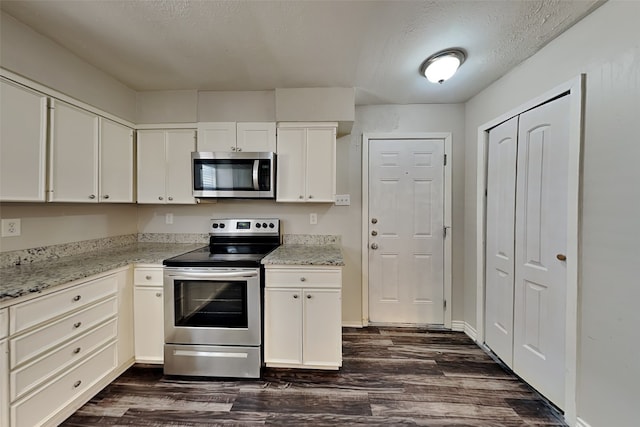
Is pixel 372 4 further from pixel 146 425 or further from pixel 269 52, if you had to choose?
pixel 146 425

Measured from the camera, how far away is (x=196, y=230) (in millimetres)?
2721

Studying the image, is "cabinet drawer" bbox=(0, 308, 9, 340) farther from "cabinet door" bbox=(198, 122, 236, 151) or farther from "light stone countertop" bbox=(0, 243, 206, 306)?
"cabinet door" bbox=(198, 122, 236, 151)

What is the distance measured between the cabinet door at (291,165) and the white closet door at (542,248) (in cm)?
177

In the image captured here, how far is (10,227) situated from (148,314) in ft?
3.40

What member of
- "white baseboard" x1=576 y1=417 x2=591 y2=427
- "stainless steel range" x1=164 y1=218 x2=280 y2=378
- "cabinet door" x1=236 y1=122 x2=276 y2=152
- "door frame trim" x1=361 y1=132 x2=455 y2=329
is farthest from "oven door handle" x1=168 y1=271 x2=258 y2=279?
"white baseboard" x1=576 y1=417 x2=591 y2=427

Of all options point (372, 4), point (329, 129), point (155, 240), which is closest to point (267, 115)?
point (329, 129)

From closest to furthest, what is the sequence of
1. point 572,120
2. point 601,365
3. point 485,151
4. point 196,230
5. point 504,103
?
point 601,365
point 572,120
point 504,103
point 485,151
point 196,230

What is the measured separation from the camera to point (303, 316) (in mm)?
1998

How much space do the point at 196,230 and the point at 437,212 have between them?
2.59m

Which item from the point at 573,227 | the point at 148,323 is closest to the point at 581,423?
the point at 573,227

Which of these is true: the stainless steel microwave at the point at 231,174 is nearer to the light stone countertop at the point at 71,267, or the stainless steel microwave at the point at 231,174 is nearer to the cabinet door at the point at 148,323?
the light stone countertop at the point at 71,267

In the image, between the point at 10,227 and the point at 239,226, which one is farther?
the point at 239,226

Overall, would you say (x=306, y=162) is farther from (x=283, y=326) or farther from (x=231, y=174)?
(x=283, y=326)

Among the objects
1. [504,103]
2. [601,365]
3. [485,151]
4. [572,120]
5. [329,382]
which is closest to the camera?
[601,365]
